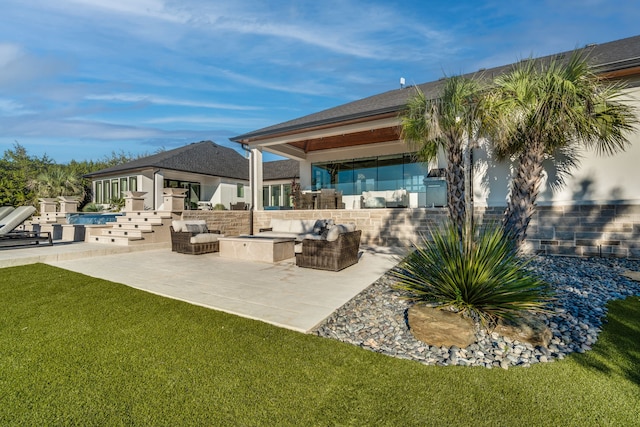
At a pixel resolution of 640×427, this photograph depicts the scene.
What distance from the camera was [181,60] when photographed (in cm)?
1562

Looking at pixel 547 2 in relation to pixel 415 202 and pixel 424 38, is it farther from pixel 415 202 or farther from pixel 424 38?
pixel 415 202

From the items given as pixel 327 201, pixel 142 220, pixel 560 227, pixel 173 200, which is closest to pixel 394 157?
pixel 327 201

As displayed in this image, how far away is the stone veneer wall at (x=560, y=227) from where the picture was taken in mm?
7156

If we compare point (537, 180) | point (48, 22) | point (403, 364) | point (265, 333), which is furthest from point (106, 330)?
point (48, 22)

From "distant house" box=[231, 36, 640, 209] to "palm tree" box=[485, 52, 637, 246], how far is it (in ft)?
3.08

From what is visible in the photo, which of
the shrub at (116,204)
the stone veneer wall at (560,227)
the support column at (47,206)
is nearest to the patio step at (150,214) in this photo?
the support column at (47,206)

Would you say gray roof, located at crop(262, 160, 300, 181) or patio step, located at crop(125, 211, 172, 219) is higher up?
gray roof, located at crop(262, 160, 300, 181)

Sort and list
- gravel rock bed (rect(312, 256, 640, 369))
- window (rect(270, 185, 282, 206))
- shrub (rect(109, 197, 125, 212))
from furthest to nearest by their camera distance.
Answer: window (rect(270, 185, 282, 206)), shrub (rect(109, 197, 125, 212)), gravel rock bed (rect(312, 256, 640, 369))

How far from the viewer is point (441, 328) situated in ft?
10.2

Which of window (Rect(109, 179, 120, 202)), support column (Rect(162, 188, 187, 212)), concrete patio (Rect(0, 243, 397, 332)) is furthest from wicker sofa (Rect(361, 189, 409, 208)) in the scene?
window (Rect(109, 179, 120, 202))

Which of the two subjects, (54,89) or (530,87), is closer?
(530,87)

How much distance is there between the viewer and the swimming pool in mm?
13434

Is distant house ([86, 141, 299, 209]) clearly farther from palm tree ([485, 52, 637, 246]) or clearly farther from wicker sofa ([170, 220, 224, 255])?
palm tree ([485, 52, 637, 246])

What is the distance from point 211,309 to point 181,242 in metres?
5.45
